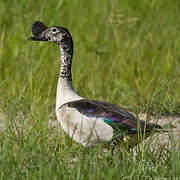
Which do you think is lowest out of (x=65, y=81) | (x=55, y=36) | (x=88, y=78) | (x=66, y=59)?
(x=88, y=78)

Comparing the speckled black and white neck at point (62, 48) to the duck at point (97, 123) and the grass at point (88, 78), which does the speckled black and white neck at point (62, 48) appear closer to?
the duck at point (97, 123)

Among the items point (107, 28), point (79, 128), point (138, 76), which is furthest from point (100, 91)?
point (79, 128)

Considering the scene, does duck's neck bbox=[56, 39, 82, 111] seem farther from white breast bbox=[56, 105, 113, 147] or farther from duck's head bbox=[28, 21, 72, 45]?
white breast bbox=[56, 105, 113, 147]

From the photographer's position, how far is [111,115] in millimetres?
3805

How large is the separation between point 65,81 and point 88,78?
1777 millimetres

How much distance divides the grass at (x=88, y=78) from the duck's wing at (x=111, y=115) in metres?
0.21

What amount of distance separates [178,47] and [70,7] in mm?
2087

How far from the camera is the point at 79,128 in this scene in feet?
12.5

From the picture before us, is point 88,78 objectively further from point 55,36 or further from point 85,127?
point 85,127

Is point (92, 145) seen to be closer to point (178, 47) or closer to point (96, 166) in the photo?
point (96, 166)

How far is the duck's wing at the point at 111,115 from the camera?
3717 mm

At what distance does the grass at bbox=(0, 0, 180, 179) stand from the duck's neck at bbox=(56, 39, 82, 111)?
0.58 feet

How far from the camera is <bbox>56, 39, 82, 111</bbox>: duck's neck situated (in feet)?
13.4

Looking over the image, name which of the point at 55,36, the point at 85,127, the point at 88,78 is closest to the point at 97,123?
the point at 85,127
